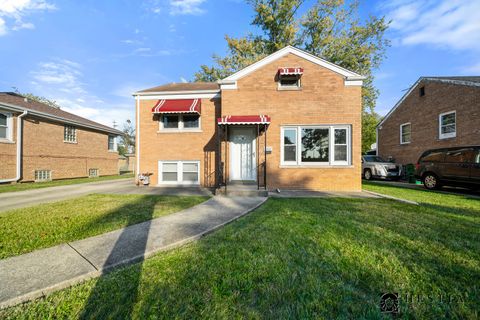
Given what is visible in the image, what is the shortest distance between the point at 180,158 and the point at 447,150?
12.9m

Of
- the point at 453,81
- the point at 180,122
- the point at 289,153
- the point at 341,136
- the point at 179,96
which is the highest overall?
the point at 453,81

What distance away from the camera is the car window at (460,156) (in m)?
8.63

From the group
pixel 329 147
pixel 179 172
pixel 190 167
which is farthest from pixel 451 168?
pixel 179 172

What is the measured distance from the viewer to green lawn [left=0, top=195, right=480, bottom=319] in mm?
1876

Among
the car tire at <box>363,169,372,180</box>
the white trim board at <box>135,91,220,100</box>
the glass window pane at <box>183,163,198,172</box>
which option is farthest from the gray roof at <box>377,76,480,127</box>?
the glass window pane at <box>183,163,198,172</box>

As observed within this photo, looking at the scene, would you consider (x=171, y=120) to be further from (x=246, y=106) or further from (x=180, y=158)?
(x=246, y=106)

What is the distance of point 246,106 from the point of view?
918 cm

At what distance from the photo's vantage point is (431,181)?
996 cm

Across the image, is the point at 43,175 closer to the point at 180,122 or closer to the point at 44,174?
the point at 44,174

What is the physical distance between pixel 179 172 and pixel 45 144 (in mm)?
10130

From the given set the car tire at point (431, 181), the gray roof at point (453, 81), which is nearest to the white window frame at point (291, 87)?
the car tire at point (431, 181)

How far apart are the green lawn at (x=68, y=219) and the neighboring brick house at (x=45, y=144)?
940cm

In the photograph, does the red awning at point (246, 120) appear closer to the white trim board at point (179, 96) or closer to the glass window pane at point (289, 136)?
the glass window pane at point (289, 136)

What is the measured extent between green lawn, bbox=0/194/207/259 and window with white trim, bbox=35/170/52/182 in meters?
9.95
